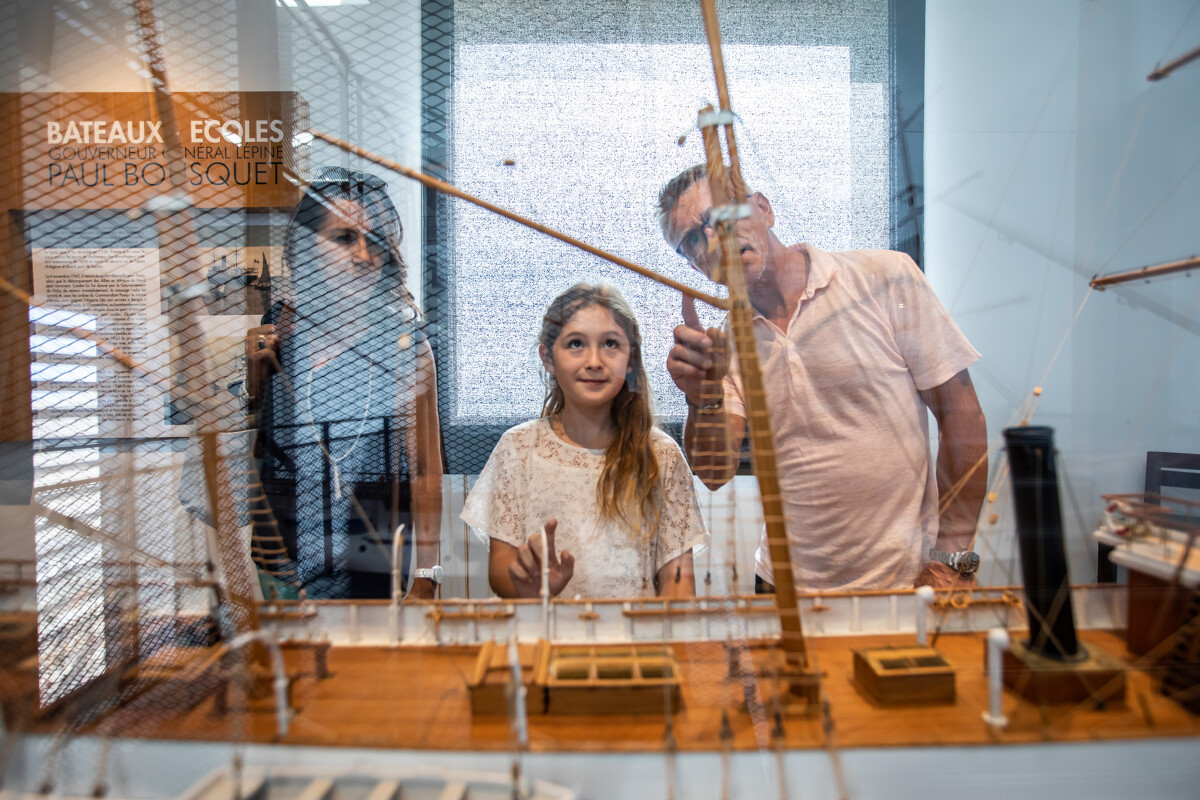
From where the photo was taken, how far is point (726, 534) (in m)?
1.13

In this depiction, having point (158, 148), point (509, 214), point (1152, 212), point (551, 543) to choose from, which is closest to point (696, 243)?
point (509, 214)

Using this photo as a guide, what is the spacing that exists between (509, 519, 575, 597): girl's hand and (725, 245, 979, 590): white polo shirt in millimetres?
340

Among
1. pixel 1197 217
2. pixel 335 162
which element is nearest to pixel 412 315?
pixel 335 162

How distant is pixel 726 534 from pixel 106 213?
122 centimetres

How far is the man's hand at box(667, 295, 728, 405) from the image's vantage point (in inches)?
44.6

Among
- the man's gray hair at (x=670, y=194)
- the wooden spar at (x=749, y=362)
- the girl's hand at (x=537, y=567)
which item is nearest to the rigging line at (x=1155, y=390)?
the wooden spar at (x=749, y=362)

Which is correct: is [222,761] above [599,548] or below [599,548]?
below

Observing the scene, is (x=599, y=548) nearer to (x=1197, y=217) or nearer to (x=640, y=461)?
(x=640, y=461)

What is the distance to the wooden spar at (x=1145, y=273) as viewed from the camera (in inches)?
43.8

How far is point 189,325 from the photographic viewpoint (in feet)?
3.64

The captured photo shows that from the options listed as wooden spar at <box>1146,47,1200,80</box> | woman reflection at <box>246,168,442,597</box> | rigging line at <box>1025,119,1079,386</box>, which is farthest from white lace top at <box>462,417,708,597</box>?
wooden spar at <box>1146,47,1200,80</box>

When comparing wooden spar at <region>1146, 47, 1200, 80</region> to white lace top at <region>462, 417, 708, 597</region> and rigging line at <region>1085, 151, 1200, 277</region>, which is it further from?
white lace top at <region>462, 417, 708, 597</region>

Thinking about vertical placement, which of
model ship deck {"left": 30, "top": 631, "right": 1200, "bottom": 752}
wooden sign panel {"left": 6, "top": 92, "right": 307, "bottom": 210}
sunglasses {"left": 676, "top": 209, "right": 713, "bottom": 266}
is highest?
wooden sign panel {"left": 6, "top": 92, "right": 307, "bottom": 210}

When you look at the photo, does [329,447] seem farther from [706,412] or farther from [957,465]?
[957,465]
